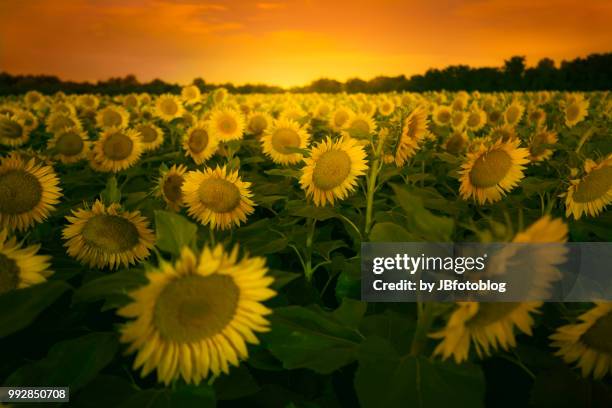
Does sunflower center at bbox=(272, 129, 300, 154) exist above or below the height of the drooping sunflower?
above

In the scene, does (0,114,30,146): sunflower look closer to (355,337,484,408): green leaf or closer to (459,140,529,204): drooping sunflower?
(459,140,529,204): drooping sunflower

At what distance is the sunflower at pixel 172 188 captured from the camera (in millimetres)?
2275

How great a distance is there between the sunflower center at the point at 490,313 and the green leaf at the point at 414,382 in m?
0.13

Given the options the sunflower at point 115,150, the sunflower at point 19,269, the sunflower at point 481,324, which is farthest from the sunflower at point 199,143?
the sunflower at point 481,324

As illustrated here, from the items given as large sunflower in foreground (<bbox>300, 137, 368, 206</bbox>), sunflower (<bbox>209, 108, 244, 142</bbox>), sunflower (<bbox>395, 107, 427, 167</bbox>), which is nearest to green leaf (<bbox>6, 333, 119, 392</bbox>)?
large sunflower in foreground (<bbox>300, 137, 368, 206</bbox>)

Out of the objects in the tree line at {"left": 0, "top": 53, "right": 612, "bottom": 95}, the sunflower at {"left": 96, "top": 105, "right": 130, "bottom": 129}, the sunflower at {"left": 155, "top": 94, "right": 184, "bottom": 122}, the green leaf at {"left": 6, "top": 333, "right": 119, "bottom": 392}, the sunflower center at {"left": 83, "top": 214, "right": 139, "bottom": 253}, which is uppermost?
the tree line at {"left": 0, "top": 53, "right": 612, "bottom": 95}

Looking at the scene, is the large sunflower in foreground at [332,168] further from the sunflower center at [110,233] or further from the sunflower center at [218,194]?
the sunflower center at [110,233]

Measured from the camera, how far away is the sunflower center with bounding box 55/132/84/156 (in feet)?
13.0

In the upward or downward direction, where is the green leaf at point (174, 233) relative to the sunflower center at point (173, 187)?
downward

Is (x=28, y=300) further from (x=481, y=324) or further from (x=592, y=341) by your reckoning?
(x=592, y=341)

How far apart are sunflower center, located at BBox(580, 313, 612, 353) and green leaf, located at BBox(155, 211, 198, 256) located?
98cm

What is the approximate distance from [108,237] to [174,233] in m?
0.77

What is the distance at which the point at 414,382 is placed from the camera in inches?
39.6
